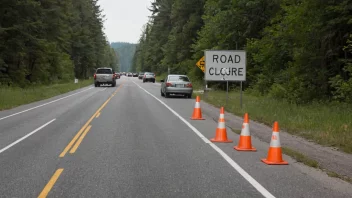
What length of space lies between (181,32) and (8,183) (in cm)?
5053

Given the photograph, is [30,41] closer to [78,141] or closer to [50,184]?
[78,141]

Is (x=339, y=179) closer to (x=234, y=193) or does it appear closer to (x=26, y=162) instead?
(x=234, y=193)

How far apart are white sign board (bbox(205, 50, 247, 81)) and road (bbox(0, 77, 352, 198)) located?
8074 mm

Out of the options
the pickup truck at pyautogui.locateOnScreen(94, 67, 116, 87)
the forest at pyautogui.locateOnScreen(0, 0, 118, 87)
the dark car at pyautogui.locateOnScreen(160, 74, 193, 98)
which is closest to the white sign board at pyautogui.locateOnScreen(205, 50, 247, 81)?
the dark car at pyautogui.locateOnScreen(160, 74, 193, 98)

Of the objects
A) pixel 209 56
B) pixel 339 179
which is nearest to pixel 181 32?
pixel 209 56

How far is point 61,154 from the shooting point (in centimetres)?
849

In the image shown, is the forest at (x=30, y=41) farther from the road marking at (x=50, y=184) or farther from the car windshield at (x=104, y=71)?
the road marking at (x=50, y=184)

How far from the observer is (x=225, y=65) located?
2000 cm

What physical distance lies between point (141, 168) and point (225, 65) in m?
13.5

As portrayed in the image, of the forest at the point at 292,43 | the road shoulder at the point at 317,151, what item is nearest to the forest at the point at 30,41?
the forest at the point at 292,43

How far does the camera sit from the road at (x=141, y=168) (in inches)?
228

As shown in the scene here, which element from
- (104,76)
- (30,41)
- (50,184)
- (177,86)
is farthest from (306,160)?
(104,76)

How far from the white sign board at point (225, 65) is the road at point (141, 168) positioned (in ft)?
26.5

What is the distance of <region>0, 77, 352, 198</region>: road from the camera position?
5.80 m
